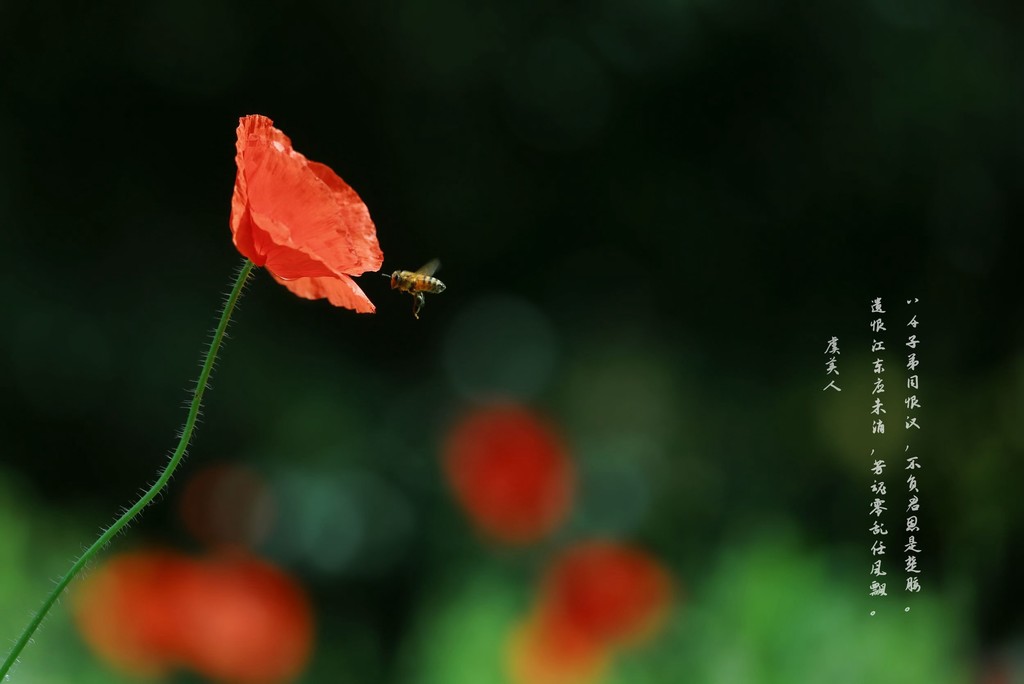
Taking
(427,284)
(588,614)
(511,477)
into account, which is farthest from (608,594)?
(427,284)

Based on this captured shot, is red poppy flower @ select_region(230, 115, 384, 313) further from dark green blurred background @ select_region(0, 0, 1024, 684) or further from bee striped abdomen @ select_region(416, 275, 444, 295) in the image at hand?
dark green blurred background @ select_region(0, 0, 1024, 684)

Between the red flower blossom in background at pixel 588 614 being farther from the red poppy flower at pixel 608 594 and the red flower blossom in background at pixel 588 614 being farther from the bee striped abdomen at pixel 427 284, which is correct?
the bee striped abdomen at pixel 427 284

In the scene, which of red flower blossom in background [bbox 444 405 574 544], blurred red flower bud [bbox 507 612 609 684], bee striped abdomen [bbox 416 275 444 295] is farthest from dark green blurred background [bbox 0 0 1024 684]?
bee striped abdomen [bbox 416 275 444 295]

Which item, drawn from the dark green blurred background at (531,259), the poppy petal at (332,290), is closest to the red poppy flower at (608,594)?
the dark green blurred background at (531,259)

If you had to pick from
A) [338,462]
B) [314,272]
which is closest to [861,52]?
[338,462]

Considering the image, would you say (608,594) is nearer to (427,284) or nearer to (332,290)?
(427,284)

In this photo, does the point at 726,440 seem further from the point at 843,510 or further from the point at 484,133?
the point at 484,133

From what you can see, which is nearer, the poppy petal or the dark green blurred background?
the poppy petal
